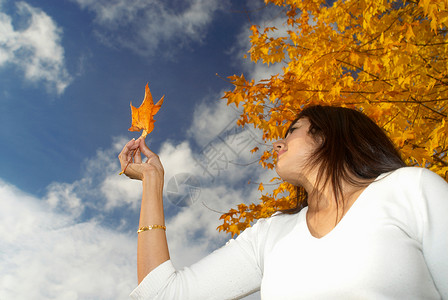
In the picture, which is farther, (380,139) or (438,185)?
(380,139)

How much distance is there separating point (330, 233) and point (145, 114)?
1266 millimetres

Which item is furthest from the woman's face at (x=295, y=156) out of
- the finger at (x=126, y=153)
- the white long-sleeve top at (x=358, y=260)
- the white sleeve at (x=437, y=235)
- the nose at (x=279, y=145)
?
the finger at (x=126, y=153)

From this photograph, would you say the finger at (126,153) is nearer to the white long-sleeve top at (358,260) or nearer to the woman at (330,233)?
the woman at (330,233)

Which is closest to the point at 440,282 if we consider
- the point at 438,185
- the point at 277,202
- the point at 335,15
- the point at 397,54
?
the point at 438,185

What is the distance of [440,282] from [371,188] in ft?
1.42

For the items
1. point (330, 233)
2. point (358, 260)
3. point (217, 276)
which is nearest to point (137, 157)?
point (217, 276)

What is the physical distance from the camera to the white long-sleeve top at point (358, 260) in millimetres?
1175

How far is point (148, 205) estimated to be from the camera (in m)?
1.59

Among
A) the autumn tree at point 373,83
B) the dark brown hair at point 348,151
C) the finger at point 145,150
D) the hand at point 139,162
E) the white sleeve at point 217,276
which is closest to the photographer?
the white sleeve at point 217,276

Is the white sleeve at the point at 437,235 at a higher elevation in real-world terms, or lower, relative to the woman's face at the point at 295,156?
lower

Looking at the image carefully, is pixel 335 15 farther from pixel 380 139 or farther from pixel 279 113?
pixel 380 139

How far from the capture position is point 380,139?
1.78 meters

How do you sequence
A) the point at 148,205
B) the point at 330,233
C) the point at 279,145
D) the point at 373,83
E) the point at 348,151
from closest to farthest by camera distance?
the point at 330,233
the point at 148,205
the point at 348,151
the point at 279,145
the point at 373,83

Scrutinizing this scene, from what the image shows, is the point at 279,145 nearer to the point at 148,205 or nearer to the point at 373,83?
the point at 148,205
